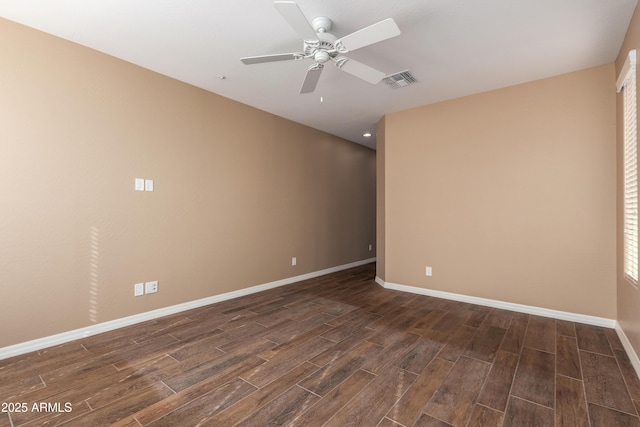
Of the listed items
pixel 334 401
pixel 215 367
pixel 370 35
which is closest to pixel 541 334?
pixel 334 401

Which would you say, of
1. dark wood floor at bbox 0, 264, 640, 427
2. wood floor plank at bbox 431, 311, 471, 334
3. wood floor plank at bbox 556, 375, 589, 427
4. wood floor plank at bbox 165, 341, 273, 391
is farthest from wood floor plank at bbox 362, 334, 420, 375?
wood floor plank at bbox 556, 375, 589, 427

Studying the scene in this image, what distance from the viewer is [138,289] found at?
299 cm

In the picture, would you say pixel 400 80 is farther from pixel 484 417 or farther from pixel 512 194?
pixel 484 417

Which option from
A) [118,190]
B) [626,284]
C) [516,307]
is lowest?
[516,307]

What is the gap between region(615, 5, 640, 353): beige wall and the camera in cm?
211

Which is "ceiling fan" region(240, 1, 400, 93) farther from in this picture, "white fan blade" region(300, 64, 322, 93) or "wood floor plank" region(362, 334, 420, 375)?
"wood floor plank" region(362, 334, 420, 375)

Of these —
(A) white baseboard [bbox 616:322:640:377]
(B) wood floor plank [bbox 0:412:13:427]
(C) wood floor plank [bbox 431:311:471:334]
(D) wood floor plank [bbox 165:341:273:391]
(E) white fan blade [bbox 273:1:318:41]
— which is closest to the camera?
(B) wood floor plank [bbox 0:412:13:427]

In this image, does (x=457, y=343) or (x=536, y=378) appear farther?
(x=457, y=343)

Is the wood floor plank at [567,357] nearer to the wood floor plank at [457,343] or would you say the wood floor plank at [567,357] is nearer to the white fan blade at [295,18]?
the wood floor plank at [457,343]

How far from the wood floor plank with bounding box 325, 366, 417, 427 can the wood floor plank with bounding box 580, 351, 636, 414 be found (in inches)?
43.5

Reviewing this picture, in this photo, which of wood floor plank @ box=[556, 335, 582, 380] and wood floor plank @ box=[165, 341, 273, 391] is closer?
wood floor plank @ box=[165, 341, 273, 391]

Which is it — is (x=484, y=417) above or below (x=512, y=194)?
below

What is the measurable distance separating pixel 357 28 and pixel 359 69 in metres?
0.30

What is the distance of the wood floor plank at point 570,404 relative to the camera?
159cm
